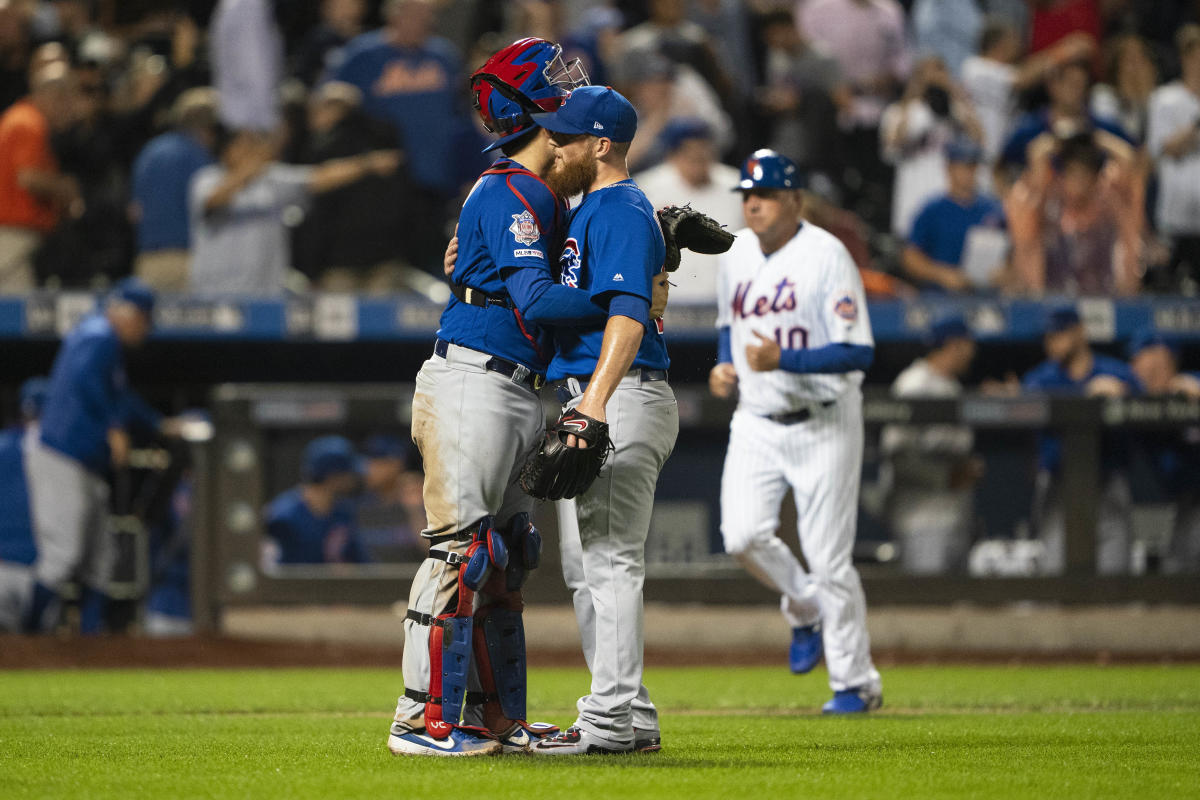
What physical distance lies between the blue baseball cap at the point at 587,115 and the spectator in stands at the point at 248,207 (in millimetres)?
5854

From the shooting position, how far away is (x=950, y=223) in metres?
10.4

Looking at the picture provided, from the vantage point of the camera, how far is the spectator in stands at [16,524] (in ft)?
31.7

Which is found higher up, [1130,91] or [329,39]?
[329,39]

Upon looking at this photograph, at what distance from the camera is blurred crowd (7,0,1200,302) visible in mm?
10062

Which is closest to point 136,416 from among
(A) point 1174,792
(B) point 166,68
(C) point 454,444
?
(B) point 166,68

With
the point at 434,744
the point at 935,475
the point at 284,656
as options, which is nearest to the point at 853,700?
the point at 434,744

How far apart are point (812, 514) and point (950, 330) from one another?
3.39m

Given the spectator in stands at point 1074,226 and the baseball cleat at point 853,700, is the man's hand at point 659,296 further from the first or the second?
the spectator in stands at point 1074,226

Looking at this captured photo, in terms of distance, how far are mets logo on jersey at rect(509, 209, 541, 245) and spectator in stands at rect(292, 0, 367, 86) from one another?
725 centimetres

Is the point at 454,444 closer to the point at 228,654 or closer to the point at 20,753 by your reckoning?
the point at 20,753

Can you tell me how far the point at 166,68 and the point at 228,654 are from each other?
4310 mm

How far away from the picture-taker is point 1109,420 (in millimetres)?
9398

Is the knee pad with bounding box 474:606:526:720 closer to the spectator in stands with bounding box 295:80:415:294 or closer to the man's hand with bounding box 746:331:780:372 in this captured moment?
the man's hand with bounding box 746:331:780:372

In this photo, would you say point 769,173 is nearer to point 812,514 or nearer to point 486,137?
point 812,514
